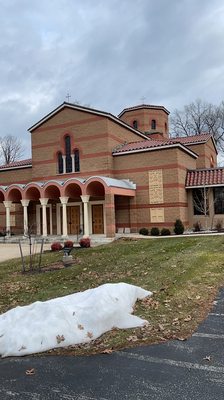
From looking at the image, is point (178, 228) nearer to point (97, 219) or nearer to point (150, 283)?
point (97, 219)

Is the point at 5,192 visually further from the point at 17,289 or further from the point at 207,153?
the point at 17,289

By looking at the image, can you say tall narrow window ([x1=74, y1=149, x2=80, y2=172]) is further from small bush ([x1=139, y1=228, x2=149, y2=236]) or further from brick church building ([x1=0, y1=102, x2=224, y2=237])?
small bush ([x1=139, y1=228, x2=149, y2=236])

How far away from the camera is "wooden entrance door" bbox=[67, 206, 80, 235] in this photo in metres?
29.7

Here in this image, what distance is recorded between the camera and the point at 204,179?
27.6 metres

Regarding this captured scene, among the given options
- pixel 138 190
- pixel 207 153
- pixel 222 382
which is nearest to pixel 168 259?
pixel 222 382

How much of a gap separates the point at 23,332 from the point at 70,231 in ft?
79.4

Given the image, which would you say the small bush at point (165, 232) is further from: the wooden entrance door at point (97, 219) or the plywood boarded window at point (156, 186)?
the wooden entrance door at point (97, 219)

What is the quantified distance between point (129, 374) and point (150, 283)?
4626 mm

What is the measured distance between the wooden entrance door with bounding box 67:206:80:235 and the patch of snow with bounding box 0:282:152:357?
22.9 metres

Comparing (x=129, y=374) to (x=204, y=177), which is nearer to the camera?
(x=129, y=374)

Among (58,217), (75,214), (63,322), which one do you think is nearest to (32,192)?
(58,217)

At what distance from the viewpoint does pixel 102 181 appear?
25188 mm

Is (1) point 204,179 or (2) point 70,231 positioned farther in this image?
(2) point 70,231

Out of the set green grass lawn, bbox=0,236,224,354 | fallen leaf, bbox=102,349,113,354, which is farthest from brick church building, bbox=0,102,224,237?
fallen leaf, bbox=102,349,113,354
